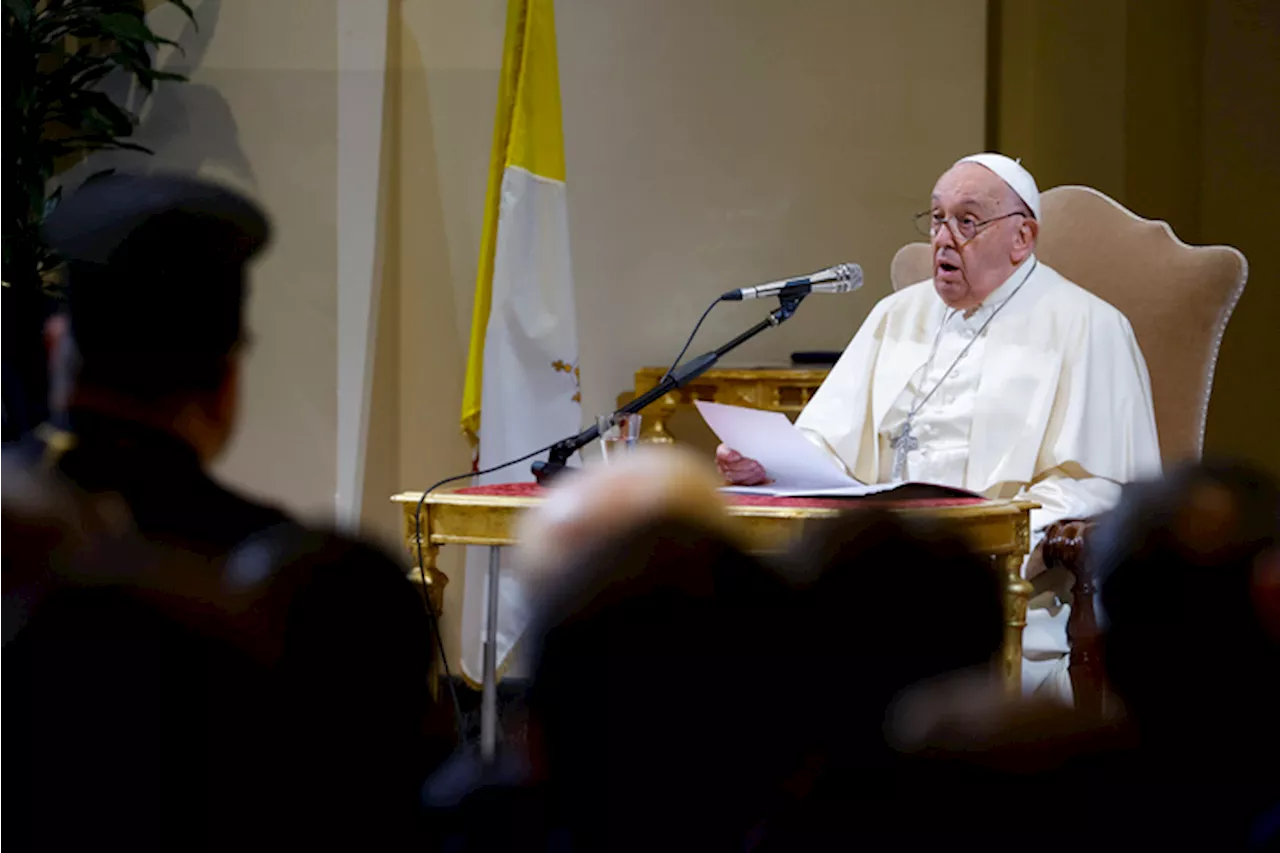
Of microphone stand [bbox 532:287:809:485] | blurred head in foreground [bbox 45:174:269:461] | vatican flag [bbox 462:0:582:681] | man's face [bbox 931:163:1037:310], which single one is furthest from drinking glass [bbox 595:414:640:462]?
vatican flag [bbox 462:0:582:681]

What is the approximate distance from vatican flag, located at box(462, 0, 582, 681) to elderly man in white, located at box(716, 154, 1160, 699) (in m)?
1.10

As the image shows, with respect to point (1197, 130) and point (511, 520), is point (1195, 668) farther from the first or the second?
point (1197, 130)

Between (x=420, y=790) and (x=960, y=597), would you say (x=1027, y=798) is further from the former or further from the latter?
(x=420, y=790)

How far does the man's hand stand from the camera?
2682 mm

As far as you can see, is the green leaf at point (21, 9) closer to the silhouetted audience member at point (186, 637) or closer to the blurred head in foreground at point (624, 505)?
the silhouetted audience member at point (186, 637)

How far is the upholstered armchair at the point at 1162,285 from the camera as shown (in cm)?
317

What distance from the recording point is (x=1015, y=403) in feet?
10.5

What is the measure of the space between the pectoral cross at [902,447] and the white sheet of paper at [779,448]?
0.79 metres

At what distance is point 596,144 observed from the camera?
15.8 ft

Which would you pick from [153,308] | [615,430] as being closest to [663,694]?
[153,308]

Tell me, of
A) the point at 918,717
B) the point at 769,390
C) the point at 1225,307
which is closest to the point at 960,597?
the point at 918,717

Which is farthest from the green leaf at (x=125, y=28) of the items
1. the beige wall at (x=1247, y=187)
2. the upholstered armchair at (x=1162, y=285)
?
the beige wall at (x=1247, y=187)

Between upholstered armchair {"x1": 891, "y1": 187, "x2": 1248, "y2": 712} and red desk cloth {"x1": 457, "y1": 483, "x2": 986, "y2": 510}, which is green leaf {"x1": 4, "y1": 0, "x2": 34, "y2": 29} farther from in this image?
upholstered armchair {"x1": 891, "y1": 187, "x2": 1248, "y2": 712}

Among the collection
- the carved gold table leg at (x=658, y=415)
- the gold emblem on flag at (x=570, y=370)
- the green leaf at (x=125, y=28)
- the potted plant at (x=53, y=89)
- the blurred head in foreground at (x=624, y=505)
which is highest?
the green leaf at (x=125, y=28)
